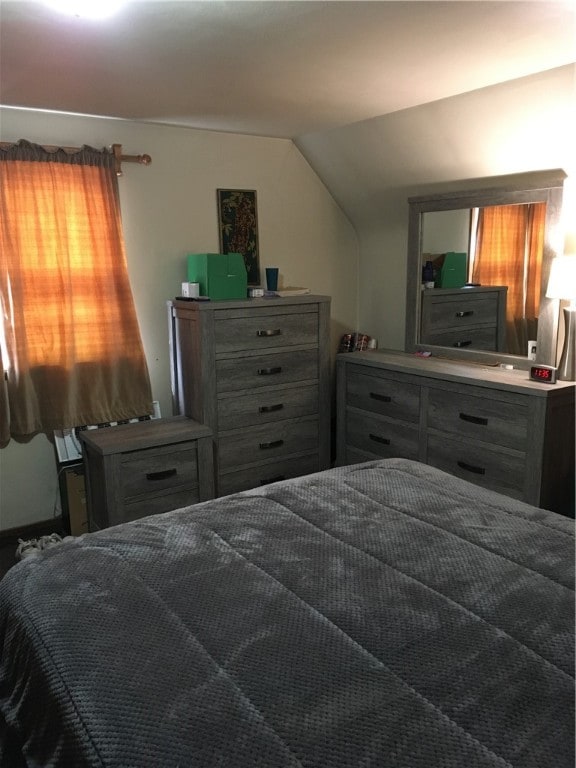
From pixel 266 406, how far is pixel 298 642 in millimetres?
2262

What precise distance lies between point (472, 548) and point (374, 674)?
1.87ft

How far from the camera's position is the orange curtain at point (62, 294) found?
118 inches

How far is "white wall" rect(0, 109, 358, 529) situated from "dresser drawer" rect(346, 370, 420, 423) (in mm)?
809

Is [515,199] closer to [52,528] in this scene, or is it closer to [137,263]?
[137,263]

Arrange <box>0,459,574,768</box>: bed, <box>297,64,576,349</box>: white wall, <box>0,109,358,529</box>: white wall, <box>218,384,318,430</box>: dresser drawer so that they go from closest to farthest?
<box>0,459,574,768</box>: bed → <box>297,64,576,349</box>: white wall → <box>0,109,358,529</box>: white wall → <box>218,384,318,430</box>: dresser drawer

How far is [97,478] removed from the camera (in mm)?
3021

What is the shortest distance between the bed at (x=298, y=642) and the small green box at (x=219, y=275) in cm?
169

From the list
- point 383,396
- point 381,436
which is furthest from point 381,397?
point 381,436

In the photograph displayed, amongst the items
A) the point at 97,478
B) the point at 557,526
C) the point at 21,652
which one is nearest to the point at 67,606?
the point at 21,652

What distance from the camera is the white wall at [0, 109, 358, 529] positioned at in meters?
3.22

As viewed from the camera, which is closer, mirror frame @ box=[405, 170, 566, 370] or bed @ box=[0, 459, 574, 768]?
bed @ box=[0, 459, 574, 768]

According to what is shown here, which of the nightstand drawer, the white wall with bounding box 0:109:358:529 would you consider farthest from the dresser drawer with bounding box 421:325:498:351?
the nightstand drawer

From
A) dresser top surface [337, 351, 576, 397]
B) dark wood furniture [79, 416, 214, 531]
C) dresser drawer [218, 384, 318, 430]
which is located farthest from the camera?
dresser drawer [218, 384, 318, 430]

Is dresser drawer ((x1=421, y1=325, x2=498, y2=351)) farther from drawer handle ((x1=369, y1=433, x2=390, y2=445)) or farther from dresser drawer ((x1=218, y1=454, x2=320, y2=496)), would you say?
dresser drawer ((x1=218, y1=454, x2=320, y2=496))
